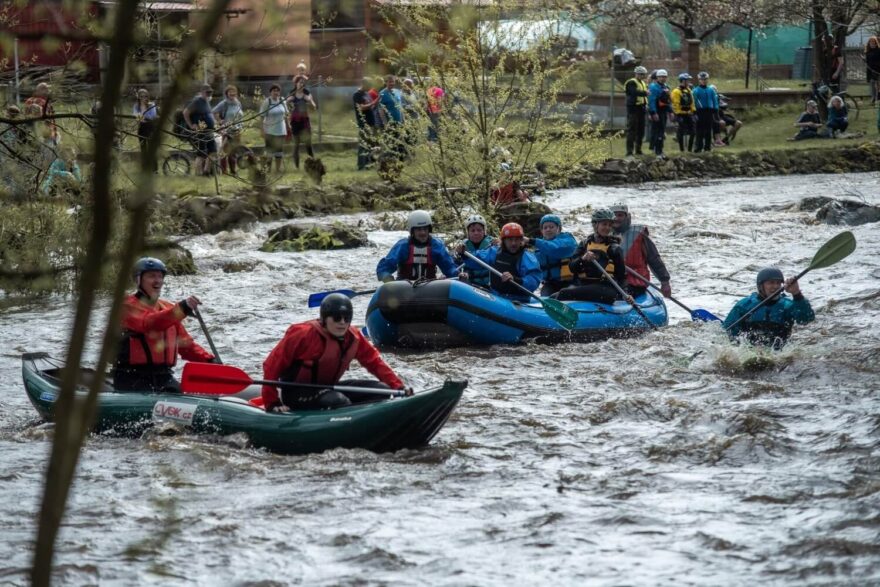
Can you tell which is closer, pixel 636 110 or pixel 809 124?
pixel 636 110

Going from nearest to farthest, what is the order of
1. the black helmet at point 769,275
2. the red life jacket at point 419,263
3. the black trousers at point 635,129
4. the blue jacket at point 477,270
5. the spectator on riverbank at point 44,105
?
the spectator on riverbank at point 44,105 → the black helmet at point 769,275 → the red life jacket at point 419,263 → the blue jacket at point 477,270 → the black trousers at point 635,129

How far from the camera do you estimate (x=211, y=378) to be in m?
8.02

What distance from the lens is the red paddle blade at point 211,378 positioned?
796 cm

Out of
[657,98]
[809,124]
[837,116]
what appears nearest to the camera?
[657,98]

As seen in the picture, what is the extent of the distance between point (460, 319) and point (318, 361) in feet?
11.0

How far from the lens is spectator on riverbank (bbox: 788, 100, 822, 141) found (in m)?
27.1

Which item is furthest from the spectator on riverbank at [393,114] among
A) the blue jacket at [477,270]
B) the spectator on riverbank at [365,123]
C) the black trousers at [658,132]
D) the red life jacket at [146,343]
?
the red life jacket at [146,343]

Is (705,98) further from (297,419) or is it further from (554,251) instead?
(297,419)

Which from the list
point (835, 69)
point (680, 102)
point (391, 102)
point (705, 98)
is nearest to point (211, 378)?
point (391, 102)

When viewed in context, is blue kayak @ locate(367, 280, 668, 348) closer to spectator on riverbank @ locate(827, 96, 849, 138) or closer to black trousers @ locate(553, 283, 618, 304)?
black trousers @ locate(553, 283, 618, 304)

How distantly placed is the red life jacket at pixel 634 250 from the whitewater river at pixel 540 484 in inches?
29.7

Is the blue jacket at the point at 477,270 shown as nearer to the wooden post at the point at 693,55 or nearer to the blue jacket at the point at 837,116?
the blue jacket at the point at 837,116

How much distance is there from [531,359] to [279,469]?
3.72 meters

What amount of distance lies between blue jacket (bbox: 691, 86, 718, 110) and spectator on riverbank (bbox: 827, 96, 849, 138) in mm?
3369
